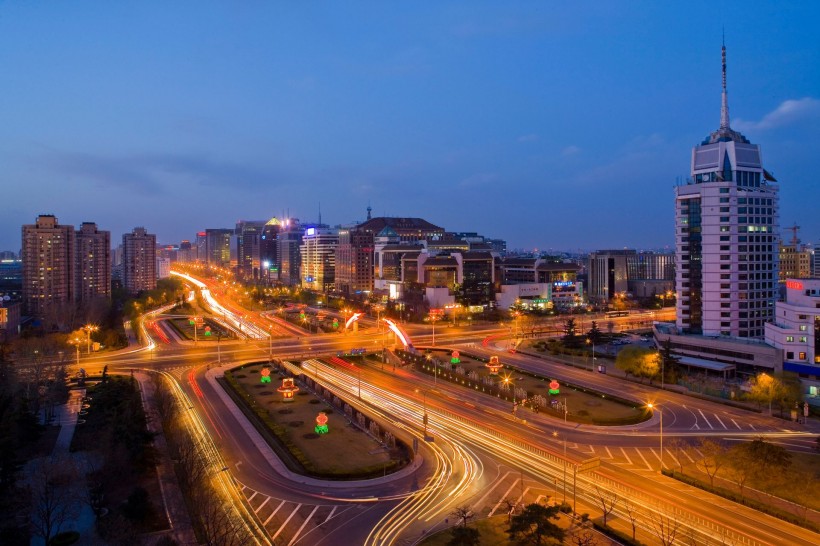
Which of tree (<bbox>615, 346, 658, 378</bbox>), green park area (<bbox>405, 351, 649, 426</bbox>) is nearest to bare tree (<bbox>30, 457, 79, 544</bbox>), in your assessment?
green park area (<bbox>405, 351, 649, 426</bbox>)

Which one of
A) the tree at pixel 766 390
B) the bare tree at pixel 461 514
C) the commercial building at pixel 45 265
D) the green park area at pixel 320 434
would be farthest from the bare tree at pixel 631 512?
the commercial building at pixel 45 265

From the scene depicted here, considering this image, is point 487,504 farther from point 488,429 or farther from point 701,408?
point 701,408

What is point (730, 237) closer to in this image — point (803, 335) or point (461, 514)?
point (803, 335)

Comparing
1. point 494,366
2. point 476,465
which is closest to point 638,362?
point 494,366

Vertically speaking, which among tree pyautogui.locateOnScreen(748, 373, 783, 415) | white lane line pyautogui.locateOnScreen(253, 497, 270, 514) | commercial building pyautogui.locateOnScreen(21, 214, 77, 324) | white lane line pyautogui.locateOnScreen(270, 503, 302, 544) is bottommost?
white lane line pyautogui.locateOnScreen(270, 503, 302, 544)

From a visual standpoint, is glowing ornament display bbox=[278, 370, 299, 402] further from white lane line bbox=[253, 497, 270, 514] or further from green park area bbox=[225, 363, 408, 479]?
white lane line bbox=[253, 497, 270, 514]

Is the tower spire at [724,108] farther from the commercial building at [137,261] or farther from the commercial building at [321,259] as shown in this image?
the commercial building at [137,261]
